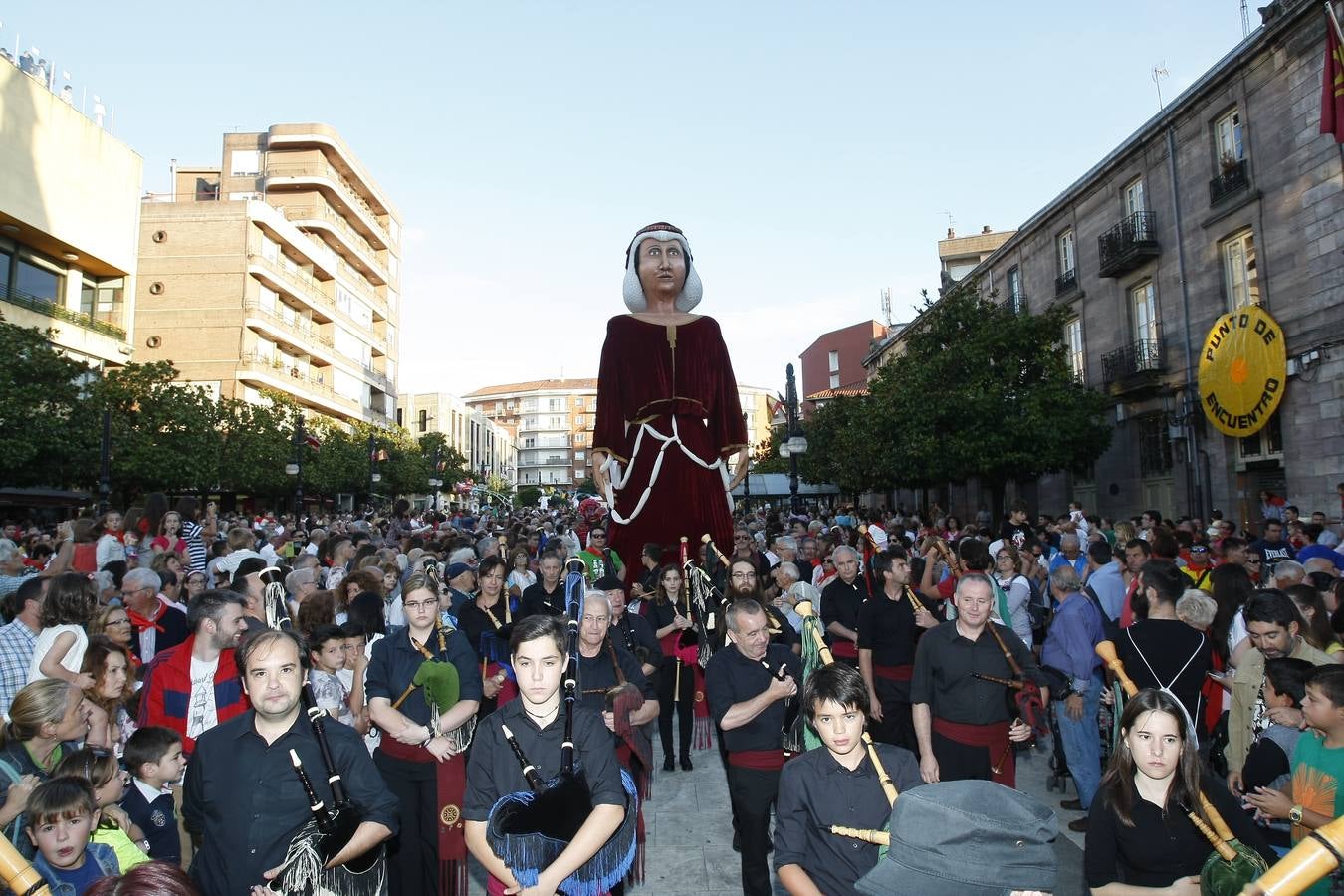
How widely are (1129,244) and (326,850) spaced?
76.3ft

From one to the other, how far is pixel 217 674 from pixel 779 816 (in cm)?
325

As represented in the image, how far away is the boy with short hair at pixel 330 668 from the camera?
4820mm

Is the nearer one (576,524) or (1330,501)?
(1330,501)

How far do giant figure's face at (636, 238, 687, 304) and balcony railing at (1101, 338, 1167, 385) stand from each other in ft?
54.0

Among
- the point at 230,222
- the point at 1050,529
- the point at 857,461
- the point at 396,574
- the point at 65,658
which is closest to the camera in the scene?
the point at 65,658

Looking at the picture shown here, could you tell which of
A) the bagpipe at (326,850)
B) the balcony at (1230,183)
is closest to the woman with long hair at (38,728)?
the bagpipe at (326,850)

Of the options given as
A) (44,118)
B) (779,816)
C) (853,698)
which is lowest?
(779,816)

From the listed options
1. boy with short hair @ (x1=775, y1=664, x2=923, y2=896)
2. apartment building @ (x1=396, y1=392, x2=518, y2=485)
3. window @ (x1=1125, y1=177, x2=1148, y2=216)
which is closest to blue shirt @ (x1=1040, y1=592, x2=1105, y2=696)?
boy with short hair @ (x1=775, y1=664, x2=923, y2=896)

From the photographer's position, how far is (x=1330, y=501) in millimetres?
15875

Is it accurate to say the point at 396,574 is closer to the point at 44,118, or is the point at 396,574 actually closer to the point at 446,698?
the point at 446,698

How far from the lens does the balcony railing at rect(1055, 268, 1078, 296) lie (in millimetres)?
25388

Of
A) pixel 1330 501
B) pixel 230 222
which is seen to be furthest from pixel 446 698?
pixel 230 222

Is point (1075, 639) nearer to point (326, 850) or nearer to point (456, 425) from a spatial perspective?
point (326, 850)

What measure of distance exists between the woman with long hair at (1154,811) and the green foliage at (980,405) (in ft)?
66.4
